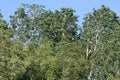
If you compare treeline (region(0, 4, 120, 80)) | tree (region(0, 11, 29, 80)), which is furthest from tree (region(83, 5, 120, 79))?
tree (region(0, 11, 29, 80))

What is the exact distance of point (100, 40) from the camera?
→ 218 feet

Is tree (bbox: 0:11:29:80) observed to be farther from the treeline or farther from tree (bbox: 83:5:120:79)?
tree (bbox: 83:5:120:79)

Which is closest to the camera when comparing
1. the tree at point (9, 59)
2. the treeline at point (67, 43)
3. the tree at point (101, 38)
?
the tree at point (9, 59)

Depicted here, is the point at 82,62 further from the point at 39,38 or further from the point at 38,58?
the point at 39,38

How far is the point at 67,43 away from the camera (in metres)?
58.2

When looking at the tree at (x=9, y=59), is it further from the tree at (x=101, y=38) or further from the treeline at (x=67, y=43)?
the tree at (x=101, y=38)

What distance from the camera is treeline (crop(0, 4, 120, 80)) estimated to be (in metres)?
46.0

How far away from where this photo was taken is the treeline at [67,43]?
4599cm

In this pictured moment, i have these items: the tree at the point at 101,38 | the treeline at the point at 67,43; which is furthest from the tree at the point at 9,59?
the tree at the point at 101,38

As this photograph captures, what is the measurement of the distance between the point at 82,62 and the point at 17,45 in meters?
17.6

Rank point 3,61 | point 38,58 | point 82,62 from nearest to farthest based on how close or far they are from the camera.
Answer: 1. point 3,61
2. point 38,58
3. point 82,62

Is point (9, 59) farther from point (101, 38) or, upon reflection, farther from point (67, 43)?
point (101, 38)

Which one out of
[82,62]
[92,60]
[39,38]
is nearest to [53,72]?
[82,62]

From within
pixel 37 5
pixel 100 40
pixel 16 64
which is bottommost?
pixel 16 64
